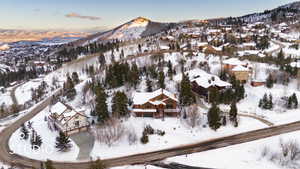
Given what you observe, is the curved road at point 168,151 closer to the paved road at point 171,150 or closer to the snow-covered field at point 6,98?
the paved road at point 171,150

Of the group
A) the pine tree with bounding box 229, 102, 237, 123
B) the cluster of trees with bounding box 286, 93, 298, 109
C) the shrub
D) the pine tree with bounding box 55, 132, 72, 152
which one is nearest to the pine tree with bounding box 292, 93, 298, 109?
the cluster of trees with bounding box 286, 93, 298, 109

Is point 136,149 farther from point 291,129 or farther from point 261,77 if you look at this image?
point 261,77

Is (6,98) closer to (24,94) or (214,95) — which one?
(24,94)

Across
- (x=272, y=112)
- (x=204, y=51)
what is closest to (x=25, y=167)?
(x=272, y=112)

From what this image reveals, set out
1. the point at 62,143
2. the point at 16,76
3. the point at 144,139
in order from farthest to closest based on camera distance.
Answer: the point at 16,76 → the point at 144,139 → the point at 62,143

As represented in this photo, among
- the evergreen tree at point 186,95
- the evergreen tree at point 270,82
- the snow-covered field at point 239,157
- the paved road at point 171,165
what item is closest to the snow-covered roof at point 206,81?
the evergreen tree at point 186,95

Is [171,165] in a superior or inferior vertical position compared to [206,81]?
inferior

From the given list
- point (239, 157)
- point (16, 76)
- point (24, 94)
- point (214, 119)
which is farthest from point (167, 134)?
point (16, 76)
